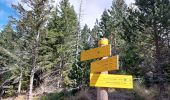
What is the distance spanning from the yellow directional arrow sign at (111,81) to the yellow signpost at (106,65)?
0.15 meters

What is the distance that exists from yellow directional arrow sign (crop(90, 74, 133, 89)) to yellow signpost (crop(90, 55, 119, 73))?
0.48 ft

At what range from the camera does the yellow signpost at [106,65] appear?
4723 millimetres

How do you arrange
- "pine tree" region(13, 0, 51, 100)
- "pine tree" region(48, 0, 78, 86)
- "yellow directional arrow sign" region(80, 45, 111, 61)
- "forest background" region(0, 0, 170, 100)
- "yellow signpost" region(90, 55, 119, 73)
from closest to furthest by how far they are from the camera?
1. "yellow signpost" region(90, 55, 119, 73)
2. "yellow directional arrow sign" region(80, 45, 111, 61)
3. "forest background" region(0, 0, 170, 100)
4. "pine tree" region(13, 0, 51, 100)
5. "pine tree" region(48, 0, 78, 86)

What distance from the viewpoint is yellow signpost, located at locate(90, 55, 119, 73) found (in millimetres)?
4723

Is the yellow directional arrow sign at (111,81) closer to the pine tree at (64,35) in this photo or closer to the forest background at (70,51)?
the forest background at (70,51)

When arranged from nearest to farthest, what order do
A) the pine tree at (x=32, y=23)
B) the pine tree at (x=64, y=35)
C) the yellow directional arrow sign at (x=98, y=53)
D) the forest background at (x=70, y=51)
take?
the yellow directional arrow sign at (x=98, y=53) < the forest background at (x=70, y=51) < the pine tree at (x=32, y=23) < the pine tree at (x=64, y=35)

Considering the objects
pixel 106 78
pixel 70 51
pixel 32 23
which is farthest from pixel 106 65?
pixel 70 51

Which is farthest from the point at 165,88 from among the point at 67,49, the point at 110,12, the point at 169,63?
the point at 110,12

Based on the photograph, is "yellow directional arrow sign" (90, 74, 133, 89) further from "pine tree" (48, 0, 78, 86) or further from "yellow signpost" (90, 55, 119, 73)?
"pine tree" (48, 0, 78, 86)

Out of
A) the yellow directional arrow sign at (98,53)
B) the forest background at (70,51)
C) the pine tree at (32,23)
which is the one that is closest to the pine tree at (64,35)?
the forest background at (70,51)

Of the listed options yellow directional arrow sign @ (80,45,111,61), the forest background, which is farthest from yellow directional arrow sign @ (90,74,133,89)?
the forest background

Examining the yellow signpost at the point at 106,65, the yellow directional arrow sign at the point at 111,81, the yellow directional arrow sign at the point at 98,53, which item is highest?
the yellow directional arrow sign at the point at 98,53

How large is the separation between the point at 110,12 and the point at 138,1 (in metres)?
18.4

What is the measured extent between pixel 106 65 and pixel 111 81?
0.32 metres
